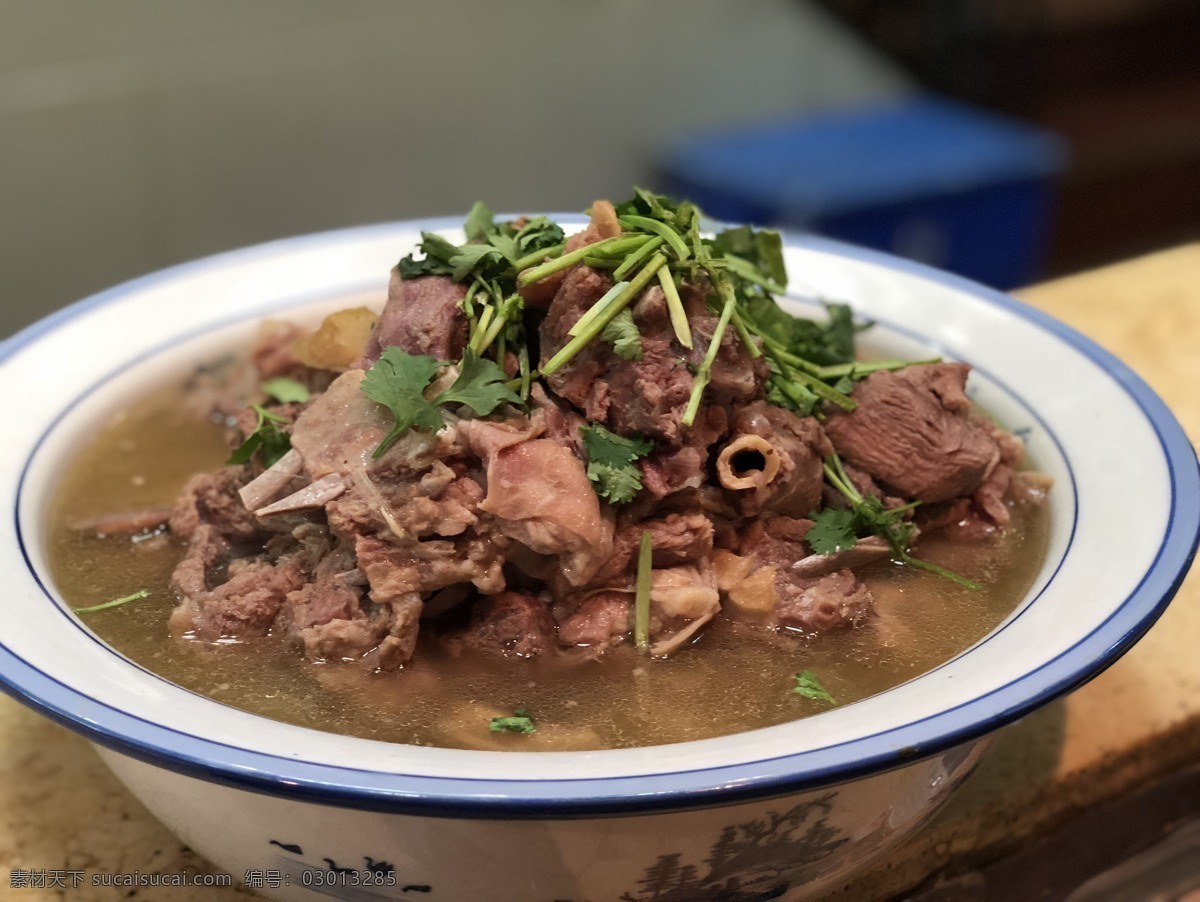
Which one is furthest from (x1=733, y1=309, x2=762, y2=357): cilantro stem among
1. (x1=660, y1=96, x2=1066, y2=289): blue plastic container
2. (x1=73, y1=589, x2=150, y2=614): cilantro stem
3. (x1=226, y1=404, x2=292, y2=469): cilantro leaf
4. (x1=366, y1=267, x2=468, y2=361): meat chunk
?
(x1=660, y1=96, x2=1066, y2=289): blue plastic container

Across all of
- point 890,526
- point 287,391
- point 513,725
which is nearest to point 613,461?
point 513,725

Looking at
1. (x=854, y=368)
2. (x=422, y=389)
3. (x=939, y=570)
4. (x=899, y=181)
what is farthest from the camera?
(x=899, y=181)

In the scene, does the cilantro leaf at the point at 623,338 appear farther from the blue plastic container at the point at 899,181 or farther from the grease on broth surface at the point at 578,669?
the blue plastic container at the point at 899,181

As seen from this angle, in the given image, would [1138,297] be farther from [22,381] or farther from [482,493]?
[22,381]

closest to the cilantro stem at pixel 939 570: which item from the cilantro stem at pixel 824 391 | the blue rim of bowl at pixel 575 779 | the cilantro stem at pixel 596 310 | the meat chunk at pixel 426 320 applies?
the cilantro stem at pixel 824 391

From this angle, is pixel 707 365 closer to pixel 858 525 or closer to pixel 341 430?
pixel 858 525

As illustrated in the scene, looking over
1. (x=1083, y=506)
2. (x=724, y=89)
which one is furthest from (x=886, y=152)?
(x=1083, y=506)
